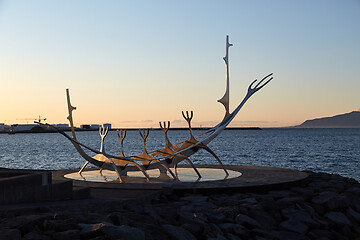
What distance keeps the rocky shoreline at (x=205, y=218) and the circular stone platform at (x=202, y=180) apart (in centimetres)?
34

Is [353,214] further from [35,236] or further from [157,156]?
[35,236]

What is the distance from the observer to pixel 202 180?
13.9m

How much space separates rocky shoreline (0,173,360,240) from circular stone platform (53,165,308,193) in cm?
34

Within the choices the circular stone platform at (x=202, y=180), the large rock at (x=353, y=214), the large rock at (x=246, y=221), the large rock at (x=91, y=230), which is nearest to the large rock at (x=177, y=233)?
the large rock at (x=91, y=230)

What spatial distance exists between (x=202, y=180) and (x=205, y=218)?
388cm

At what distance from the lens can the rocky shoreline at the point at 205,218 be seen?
784cm

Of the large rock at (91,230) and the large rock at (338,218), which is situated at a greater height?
the large rock at (91,230)

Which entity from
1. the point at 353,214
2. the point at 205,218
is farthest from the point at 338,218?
the point at 205,218

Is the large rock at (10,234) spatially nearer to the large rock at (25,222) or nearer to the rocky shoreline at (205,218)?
the rocky shoreline at (205,218)

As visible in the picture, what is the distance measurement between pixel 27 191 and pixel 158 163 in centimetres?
546

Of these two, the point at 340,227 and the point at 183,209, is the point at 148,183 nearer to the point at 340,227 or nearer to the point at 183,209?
the point at 183,209

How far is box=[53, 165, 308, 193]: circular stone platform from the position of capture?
12.5 m

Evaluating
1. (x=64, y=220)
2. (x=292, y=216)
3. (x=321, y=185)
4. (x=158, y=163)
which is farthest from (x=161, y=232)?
(x=321, y=185)

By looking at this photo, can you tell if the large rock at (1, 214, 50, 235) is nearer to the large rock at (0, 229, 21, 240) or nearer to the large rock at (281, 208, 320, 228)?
the large rock at (0, 229, 21, 240)
